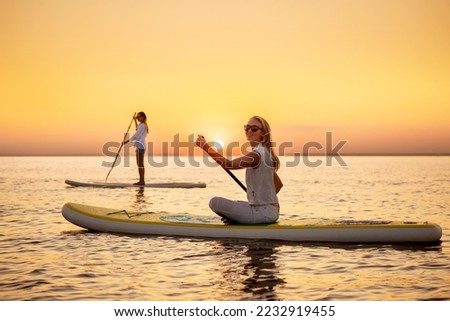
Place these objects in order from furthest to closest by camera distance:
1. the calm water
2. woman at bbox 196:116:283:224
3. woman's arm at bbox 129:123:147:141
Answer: woman's arm at bbox 129:123:147:141, woman at bbox 196:116:283:224, the calm water

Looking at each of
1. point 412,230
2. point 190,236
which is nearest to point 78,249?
point 190,236

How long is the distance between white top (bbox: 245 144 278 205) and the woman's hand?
727mm

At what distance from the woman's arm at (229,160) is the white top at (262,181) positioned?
0.30ft

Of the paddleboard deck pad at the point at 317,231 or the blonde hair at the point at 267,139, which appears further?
the paddleboard deck pad at the point at 317,231

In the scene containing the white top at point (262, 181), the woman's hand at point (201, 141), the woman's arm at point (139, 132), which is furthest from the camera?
the woman's arm at point (139, 132)

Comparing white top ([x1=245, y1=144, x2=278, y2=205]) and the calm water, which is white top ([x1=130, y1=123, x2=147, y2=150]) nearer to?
the calm water

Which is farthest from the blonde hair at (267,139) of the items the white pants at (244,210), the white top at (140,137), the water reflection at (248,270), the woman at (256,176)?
the white top at (140,137)

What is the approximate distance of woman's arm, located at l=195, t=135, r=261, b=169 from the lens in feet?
23.9

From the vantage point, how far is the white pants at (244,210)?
26.5 feet

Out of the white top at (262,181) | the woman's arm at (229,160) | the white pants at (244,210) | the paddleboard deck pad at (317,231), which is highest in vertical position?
the woman's arm at (229,160)

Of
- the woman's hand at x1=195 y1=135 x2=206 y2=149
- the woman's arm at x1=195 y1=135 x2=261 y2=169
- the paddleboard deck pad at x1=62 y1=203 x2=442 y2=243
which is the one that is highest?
the woman's hand at x1=195 y1=135 x2=206 y2=149

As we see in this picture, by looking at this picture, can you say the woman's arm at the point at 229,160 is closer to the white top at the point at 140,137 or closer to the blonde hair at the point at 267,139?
the blonde hair at the point at 267,139

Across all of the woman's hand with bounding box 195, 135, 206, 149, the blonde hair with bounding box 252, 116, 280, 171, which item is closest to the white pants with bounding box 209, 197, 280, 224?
the blonde hair with bounding box 252, 116, 280, 171

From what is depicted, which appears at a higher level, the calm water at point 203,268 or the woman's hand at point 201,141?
the woman's hand at point 201,141
